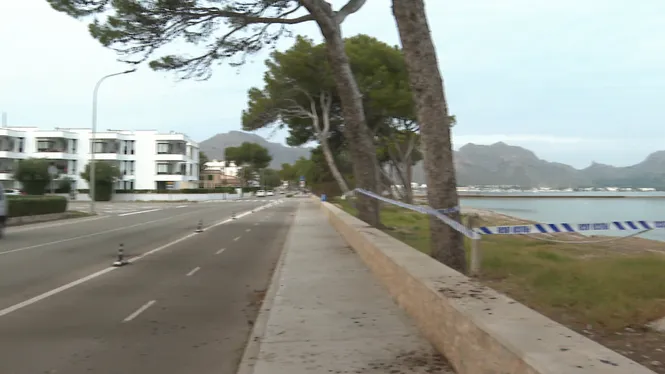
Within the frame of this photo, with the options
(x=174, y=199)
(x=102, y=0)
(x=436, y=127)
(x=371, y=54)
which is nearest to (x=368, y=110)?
(x=371, y=54)

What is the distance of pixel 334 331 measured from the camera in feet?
21.6

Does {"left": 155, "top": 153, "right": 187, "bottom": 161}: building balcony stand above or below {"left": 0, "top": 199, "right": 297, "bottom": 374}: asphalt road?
above

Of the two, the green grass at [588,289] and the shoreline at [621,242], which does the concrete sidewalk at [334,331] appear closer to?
the green grass at [588,289]

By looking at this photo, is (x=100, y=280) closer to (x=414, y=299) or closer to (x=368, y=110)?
(x=414, y=299)

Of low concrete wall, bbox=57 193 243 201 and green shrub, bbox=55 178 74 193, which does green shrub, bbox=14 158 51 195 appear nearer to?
low concrete wall, bbox=57 193 243 201

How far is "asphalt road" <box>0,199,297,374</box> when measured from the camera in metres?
5.91

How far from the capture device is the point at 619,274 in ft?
28.8

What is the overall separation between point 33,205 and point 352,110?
17.8 m

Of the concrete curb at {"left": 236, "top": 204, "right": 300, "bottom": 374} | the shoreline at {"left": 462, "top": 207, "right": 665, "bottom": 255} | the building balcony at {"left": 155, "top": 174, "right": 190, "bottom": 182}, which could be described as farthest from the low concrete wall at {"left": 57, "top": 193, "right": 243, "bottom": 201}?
the concrete curb at {"left": 236, "top": 204, "right": 300, "bottom": 374}

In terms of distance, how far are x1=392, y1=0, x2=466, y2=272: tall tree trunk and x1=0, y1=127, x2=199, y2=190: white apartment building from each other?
76.8 m

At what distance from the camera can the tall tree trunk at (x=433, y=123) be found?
9.55 m

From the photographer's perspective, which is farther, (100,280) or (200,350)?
(100,280)

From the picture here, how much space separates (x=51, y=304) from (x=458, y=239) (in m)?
6.38

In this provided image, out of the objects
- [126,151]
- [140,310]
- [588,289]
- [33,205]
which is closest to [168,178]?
[126,151]
